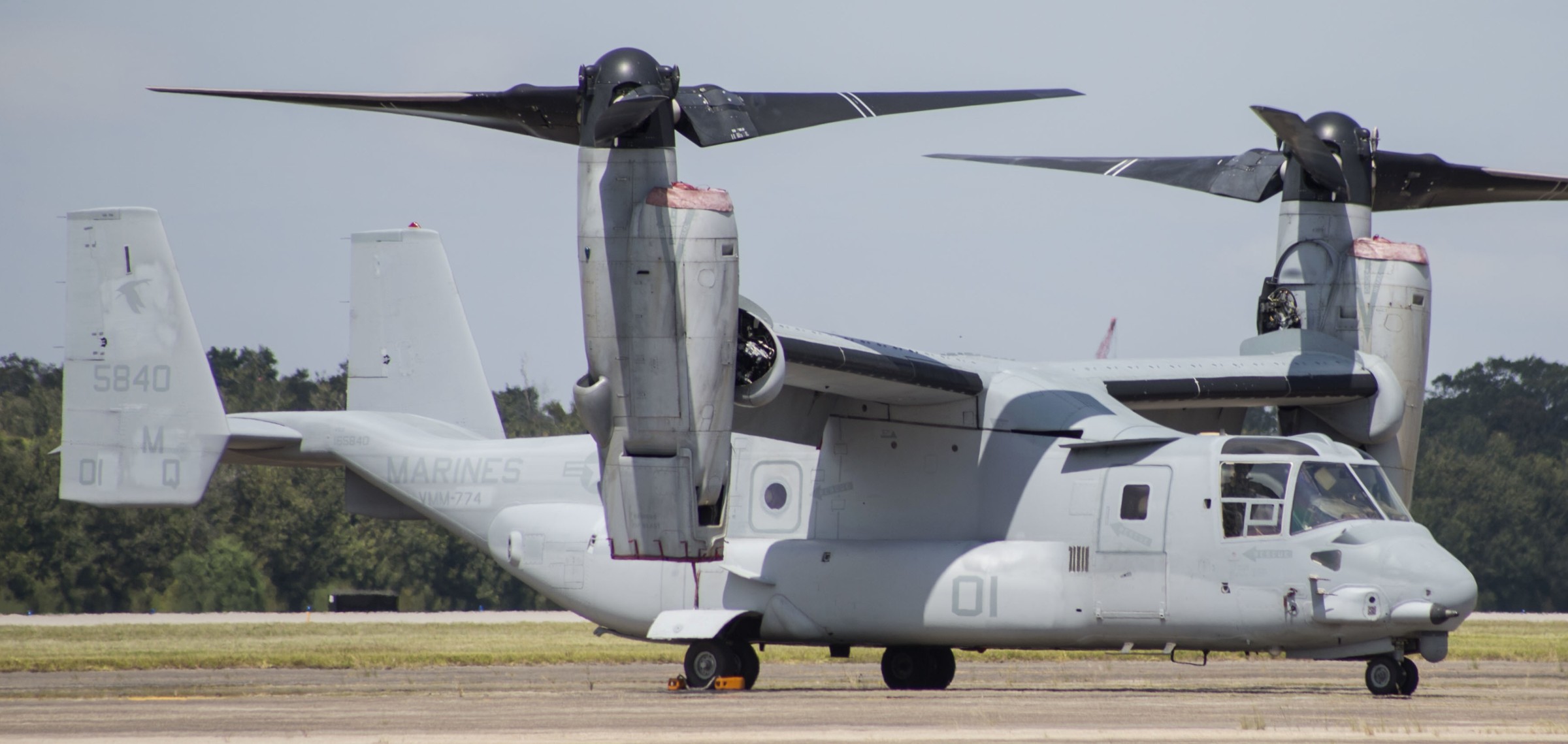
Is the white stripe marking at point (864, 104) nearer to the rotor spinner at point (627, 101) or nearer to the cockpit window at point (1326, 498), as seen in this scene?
the rotor spinner at point (627, 101)

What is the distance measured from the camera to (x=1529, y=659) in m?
24.5

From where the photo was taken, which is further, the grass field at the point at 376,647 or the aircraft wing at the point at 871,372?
the grass field at the point at 376,647

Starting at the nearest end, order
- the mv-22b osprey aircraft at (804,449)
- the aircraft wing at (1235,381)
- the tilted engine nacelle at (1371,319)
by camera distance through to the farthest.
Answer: the mv-22b osprey aircraft at (804,449), the aircraft wing at (1235,381), the tilted engine nacelle at (1371,319)

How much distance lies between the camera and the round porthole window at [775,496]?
18.2 meters

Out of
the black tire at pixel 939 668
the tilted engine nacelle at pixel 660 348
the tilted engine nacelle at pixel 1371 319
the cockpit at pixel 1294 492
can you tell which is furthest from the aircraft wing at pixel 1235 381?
the tilted engine nacelle at pixel 660 348

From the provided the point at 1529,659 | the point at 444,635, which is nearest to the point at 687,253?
the point at 1529,659

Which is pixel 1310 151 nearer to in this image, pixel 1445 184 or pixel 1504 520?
pixel 1445 184

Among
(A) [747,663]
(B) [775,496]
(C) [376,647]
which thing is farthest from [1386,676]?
(C) [376,647]

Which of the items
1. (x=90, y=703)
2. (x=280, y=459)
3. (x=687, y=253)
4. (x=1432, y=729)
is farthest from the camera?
(x=280, y=459)

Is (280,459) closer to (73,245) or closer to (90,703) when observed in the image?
(73,245)

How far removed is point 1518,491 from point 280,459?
1939 inches

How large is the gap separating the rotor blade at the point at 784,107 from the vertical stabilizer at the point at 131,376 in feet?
21.3

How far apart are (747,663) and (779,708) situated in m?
3.92

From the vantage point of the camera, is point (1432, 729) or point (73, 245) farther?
point (73, 245)
